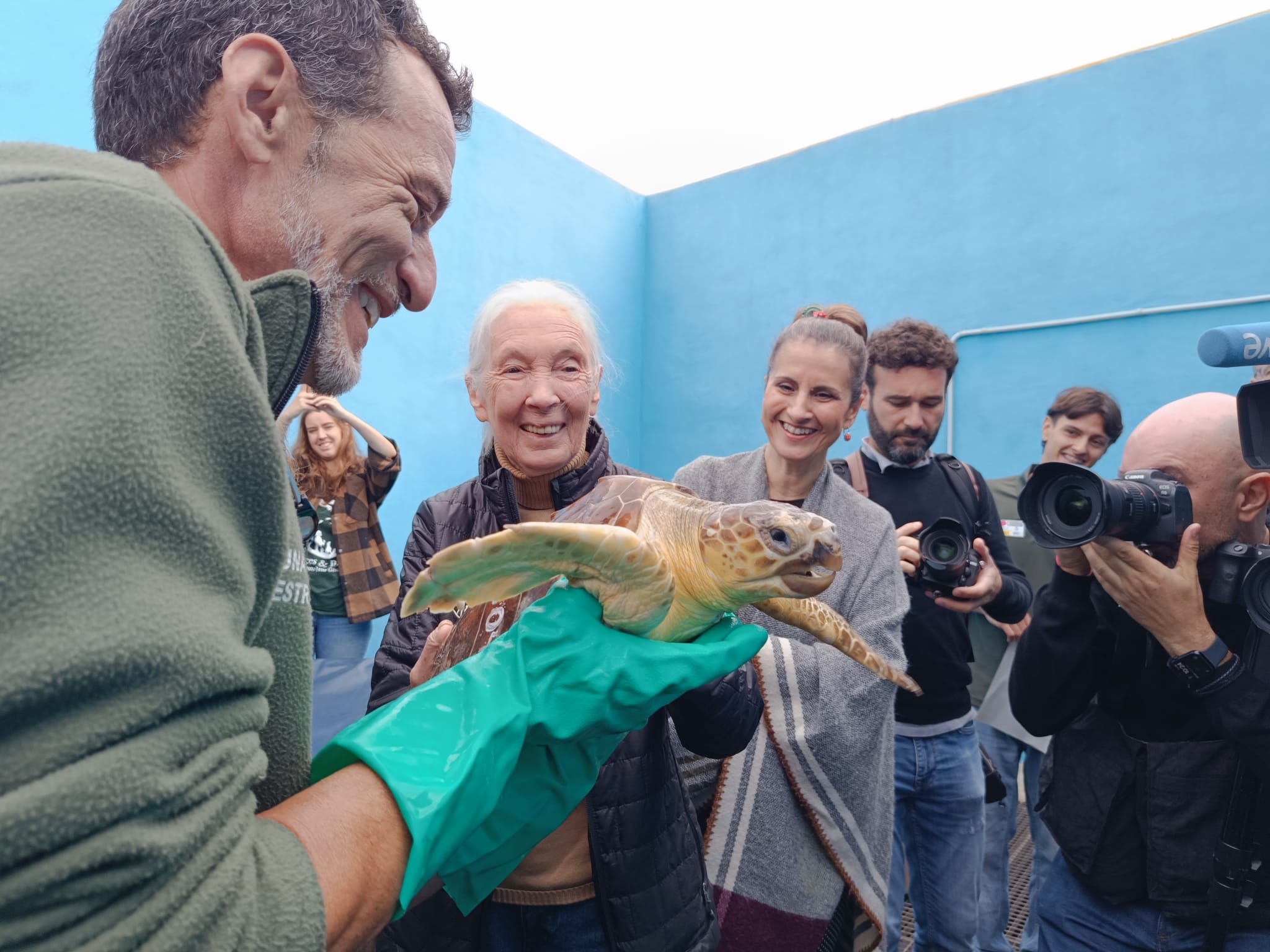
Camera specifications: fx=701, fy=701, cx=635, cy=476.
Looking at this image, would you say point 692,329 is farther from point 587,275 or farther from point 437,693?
point 437,693

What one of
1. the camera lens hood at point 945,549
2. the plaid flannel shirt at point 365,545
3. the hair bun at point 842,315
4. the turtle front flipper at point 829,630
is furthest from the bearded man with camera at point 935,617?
the plaid flannel shirt at point 365,545

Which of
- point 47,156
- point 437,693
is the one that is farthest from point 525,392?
point 47,156

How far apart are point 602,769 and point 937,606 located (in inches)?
47.3

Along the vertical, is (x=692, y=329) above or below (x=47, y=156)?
above

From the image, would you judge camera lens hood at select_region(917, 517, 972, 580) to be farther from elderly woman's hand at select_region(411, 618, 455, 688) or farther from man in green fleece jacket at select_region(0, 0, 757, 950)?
man in green fleece jacket at select_region(0, 0, 757, 950)

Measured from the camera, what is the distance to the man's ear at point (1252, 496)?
1153mm

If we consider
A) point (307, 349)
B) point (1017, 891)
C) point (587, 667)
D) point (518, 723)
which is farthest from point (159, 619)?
point (1017, 891)

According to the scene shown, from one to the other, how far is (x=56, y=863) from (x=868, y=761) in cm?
125

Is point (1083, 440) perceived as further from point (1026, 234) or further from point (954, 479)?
point (1026, 234)

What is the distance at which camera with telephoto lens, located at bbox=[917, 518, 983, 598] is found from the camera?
1702 millimetres

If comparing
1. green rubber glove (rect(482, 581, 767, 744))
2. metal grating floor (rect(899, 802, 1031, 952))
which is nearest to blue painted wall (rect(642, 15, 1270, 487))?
metal grating floor (rect(899, 802, 1031, 952))

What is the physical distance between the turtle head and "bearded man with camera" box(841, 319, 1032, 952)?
76cm

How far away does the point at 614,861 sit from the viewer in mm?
969

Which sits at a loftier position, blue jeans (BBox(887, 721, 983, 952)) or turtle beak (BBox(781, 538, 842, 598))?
turtle beak (BBox(781, 538, 842, 598))
